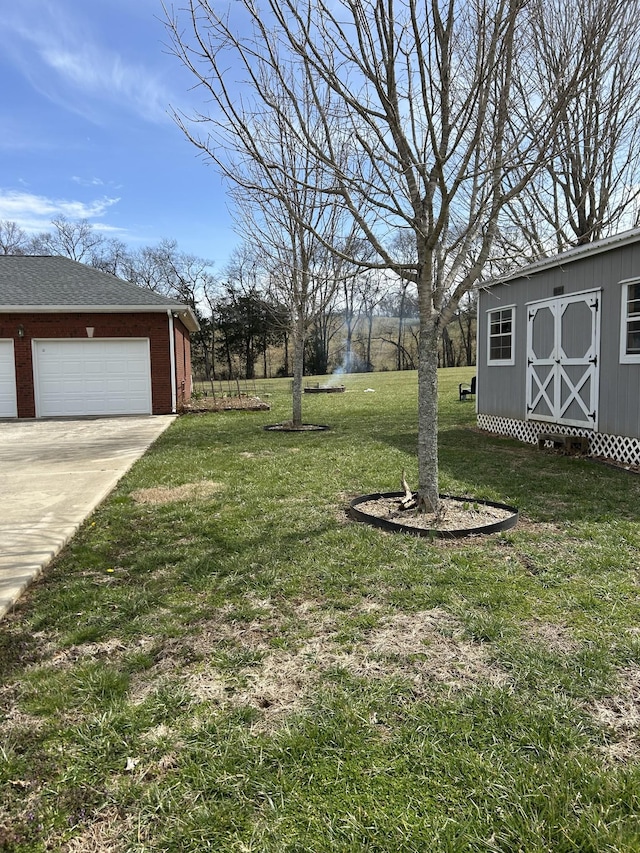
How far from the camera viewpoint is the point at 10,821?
161 cm

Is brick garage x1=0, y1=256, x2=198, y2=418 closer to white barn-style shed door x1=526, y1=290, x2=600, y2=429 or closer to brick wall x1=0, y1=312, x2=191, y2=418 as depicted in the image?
brick wall x1=0, y1=312, x2=191, y2=418

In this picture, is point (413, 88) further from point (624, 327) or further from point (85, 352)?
point (85, 352)

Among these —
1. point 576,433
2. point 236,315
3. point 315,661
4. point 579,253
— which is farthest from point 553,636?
point 236,315

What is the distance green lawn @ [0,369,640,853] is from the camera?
160cm

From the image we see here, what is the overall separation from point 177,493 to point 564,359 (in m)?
6.04

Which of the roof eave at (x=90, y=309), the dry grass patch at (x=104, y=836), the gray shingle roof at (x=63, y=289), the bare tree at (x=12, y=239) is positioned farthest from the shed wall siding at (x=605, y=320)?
the bare tree at (x=12, y=239)

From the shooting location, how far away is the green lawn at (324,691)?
5.24 feet

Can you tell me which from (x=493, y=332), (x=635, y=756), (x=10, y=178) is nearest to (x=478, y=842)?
(x=635, y=756)

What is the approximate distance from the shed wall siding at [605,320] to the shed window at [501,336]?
18cm

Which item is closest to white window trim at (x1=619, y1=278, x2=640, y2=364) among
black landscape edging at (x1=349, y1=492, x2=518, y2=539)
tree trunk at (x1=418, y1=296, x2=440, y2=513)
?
black landscape edging at (x1=349, y1=492, x2=518, y2=539)

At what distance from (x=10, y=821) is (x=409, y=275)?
4.25m

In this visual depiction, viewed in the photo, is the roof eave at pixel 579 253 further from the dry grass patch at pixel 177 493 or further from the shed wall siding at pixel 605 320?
the dry grass patch at pixel 177 493

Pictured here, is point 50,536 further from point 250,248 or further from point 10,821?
point 250,248

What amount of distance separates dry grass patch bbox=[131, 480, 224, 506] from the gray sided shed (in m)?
3.66
